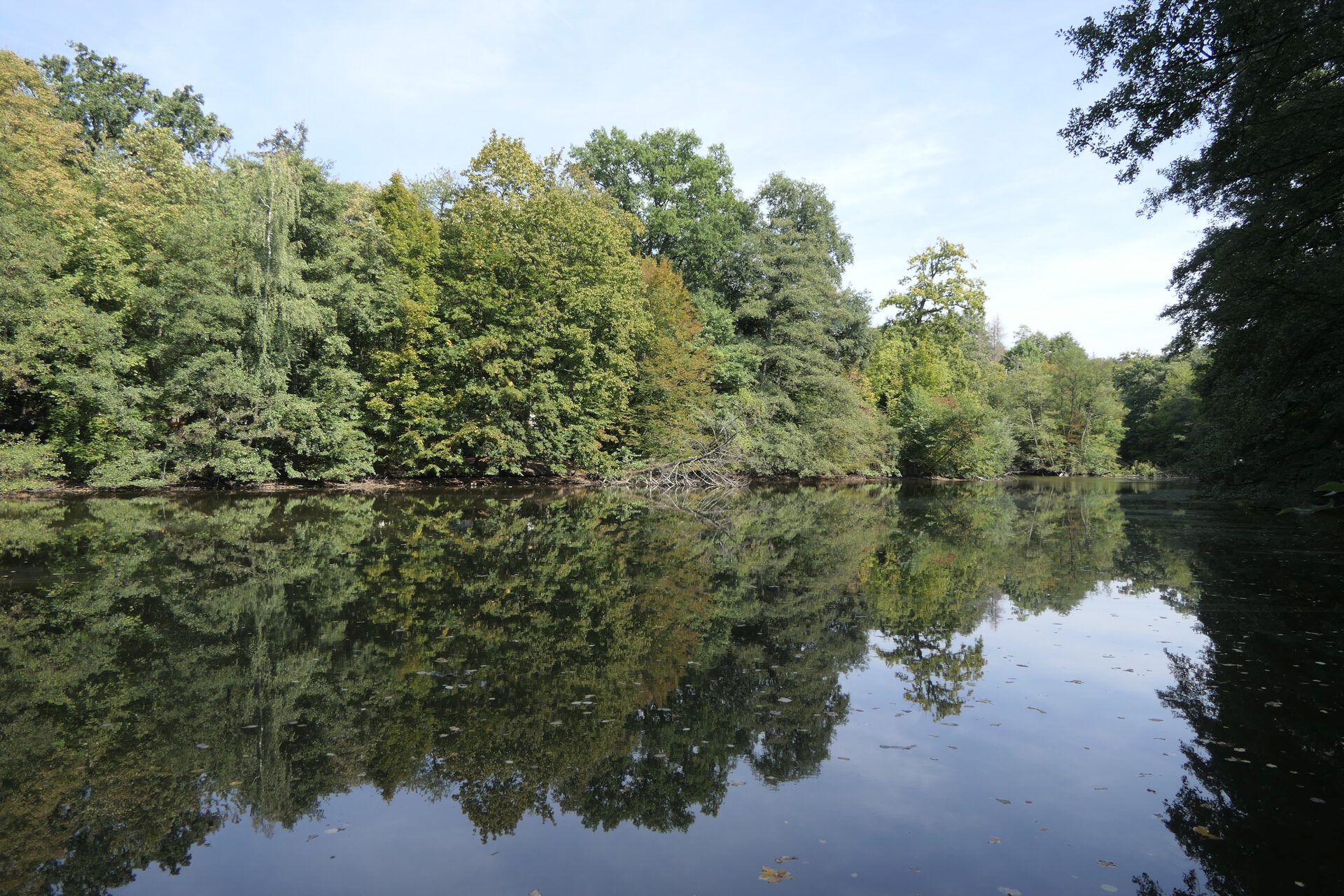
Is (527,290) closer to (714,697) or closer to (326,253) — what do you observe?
(326,253)

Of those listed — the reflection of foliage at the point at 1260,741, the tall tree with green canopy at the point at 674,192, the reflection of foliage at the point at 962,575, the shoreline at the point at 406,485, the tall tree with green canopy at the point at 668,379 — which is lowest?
the reflection of foliage at the point at 1260,741

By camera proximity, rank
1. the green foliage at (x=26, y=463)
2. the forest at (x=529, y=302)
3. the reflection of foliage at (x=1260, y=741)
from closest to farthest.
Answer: the reflection of foliage at (x=1260, y=741), the forest at (x=529, y=302), the green foliage at (x=26, y=463)

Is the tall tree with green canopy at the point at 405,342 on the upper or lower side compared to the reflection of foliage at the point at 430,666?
upper

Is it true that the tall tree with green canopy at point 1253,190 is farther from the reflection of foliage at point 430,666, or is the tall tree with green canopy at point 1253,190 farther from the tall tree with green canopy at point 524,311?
the tall tree with green canopy at point 524,311

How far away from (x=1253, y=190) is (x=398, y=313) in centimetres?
2734

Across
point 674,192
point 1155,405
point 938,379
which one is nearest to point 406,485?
point 674,192

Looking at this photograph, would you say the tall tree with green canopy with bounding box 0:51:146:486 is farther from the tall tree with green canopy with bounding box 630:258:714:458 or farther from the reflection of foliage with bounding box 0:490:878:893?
the tall tree with green canopy with bounding box 630:258:714:458

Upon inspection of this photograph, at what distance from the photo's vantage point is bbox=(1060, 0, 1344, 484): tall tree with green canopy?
10.2m

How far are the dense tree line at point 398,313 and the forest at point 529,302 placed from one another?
12cm

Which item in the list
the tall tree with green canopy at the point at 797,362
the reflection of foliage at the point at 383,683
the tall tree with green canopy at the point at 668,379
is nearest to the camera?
the reflection of foliage at the point at 383,683

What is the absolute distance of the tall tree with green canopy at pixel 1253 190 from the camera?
1017cm

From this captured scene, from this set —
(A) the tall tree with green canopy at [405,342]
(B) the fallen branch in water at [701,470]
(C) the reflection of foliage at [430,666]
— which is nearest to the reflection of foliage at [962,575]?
(C) the reflection of foliage at [430,666]

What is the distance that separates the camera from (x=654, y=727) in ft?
20.2

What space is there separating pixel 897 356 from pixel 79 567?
48699 millimetres
